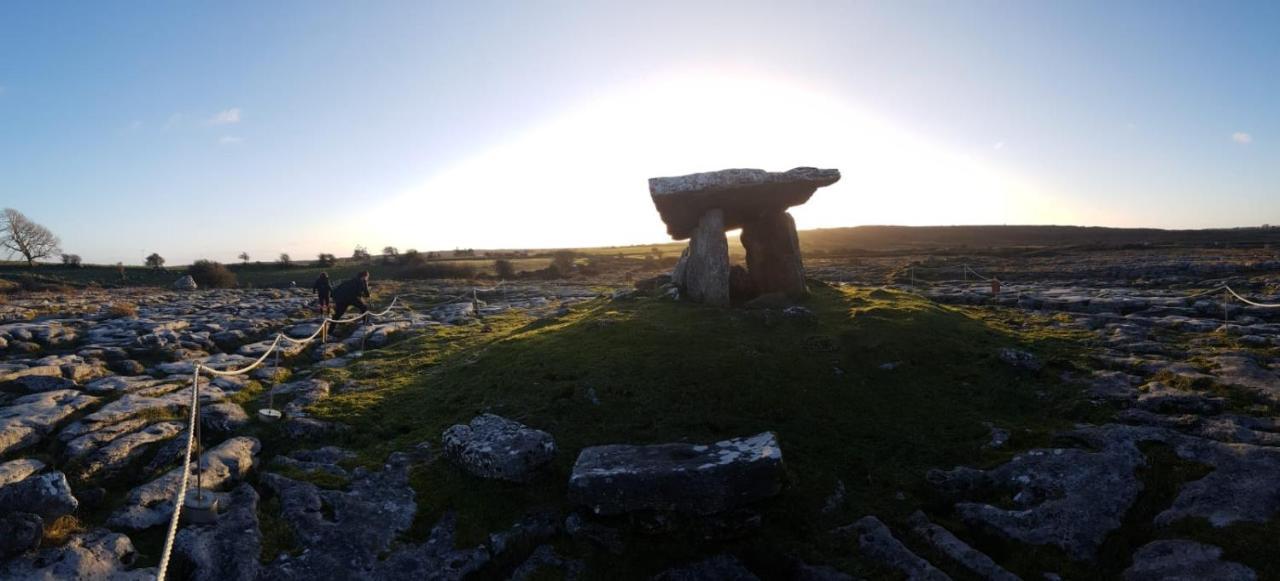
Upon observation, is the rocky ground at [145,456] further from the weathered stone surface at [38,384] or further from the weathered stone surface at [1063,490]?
the weathered stone surface at [1063,490]

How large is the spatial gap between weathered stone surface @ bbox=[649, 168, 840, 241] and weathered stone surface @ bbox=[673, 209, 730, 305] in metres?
0.55

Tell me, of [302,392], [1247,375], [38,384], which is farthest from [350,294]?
[1247,375]

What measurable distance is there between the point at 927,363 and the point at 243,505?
1127cm

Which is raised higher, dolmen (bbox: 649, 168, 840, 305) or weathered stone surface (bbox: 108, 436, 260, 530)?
dolmen (bbox: 649, 168, 840, 305)

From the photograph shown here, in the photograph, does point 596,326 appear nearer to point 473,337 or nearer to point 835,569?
point 473,337

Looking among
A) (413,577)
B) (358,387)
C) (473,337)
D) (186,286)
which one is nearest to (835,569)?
(413,577)

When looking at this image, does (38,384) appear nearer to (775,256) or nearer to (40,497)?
(40,497)

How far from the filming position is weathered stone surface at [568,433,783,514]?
716 cm

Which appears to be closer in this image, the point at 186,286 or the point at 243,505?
the point at 243,505

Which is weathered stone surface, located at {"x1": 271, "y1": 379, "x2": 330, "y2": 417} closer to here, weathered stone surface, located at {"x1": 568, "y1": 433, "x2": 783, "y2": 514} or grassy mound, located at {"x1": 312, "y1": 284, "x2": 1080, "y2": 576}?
grassy mound, located at {"x1": 312, "y1": 284, "x2": 1080, "y2": 576}

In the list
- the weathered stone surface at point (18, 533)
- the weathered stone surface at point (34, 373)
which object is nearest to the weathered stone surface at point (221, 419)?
the weathered stone surface at point (18, 533)

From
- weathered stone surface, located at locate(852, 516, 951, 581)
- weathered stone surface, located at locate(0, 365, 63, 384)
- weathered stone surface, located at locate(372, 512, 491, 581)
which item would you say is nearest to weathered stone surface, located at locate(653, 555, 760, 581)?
weathered stone surface, located at locate(852, 516, 951, 581)

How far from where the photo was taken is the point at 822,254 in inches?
2363

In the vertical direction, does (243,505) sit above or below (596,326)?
below
